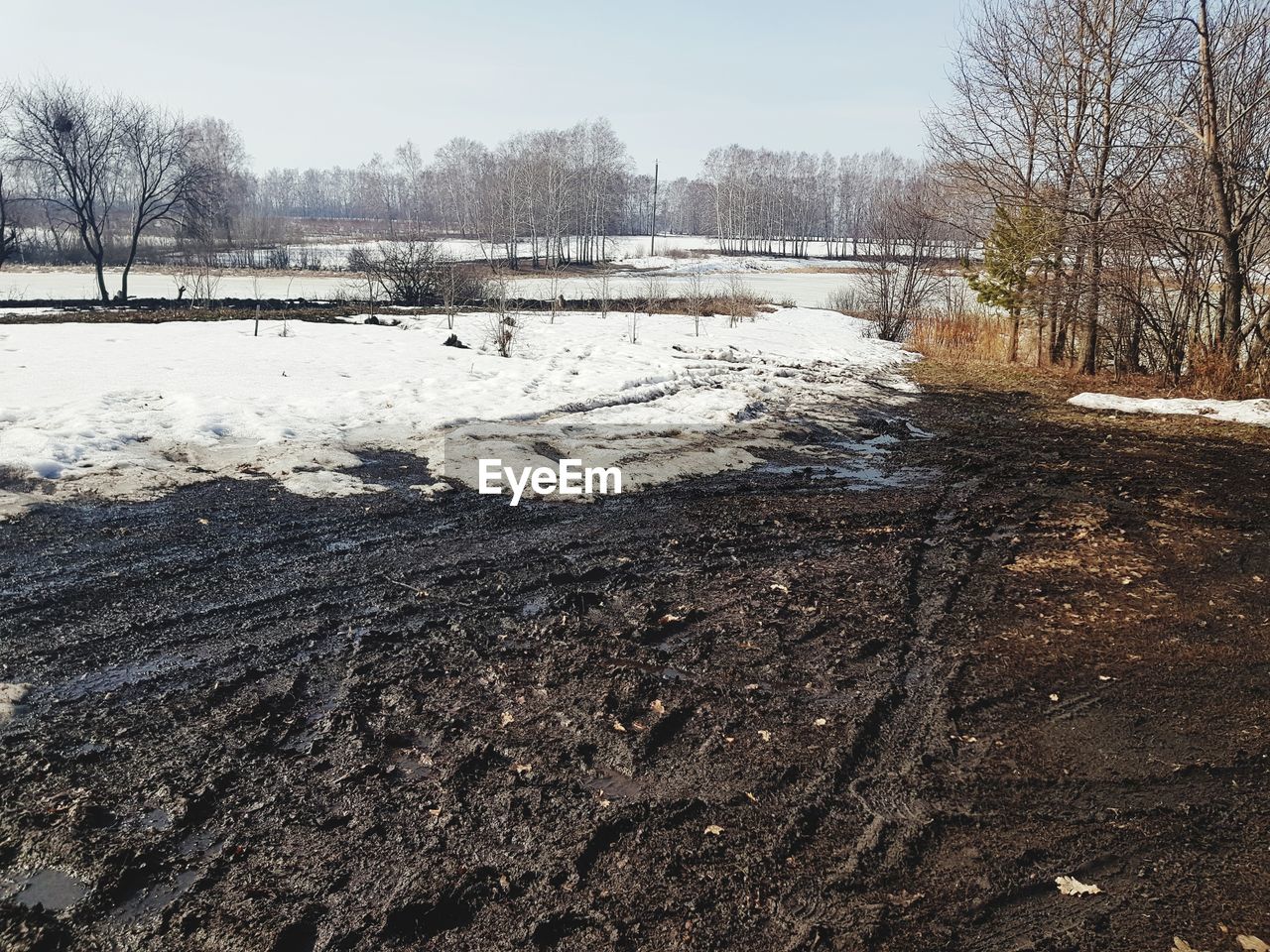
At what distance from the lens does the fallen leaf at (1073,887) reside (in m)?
2.57

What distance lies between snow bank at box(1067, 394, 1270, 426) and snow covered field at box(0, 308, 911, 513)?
3042 mm

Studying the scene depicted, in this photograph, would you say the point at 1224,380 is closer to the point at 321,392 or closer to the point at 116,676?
the point at 321,392

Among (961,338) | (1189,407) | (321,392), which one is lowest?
(1189,407)

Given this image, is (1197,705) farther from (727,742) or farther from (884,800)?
(727,742)

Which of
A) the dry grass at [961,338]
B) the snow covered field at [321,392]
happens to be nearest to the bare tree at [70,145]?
the snow covered field at [321,392]

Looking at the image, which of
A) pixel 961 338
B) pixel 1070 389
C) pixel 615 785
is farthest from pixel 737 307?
pixel 615 785

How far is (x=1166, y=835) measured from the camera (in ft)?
9.37

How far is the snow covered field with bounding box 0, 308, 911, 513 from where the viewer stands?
7.09 m

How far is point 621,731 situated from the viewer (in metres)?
3.45

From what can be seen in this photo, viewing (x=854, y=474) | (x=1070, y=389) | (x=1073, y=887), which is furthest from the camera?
(x=1070, y=389)

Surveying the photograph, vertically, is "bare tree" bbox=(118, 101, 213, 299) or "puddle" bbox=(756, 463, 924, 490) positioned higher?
"bare tree" bbox=(118, 101, 213, 299)

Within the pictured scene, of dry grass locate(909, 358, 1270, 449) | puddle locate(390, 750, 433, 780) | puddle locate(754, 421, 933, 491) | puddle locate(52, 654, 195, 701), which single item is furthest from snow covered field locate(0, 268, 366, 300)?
puddle locate(390, 750, 433, 780)

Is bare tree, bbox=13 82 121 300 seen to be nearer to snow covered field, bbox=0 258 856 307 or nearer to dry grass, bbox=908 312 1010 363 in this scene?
snow covered field, bbox=0 258 856 307

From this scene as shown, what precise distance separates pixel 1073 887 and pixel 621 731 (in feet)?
5.58
